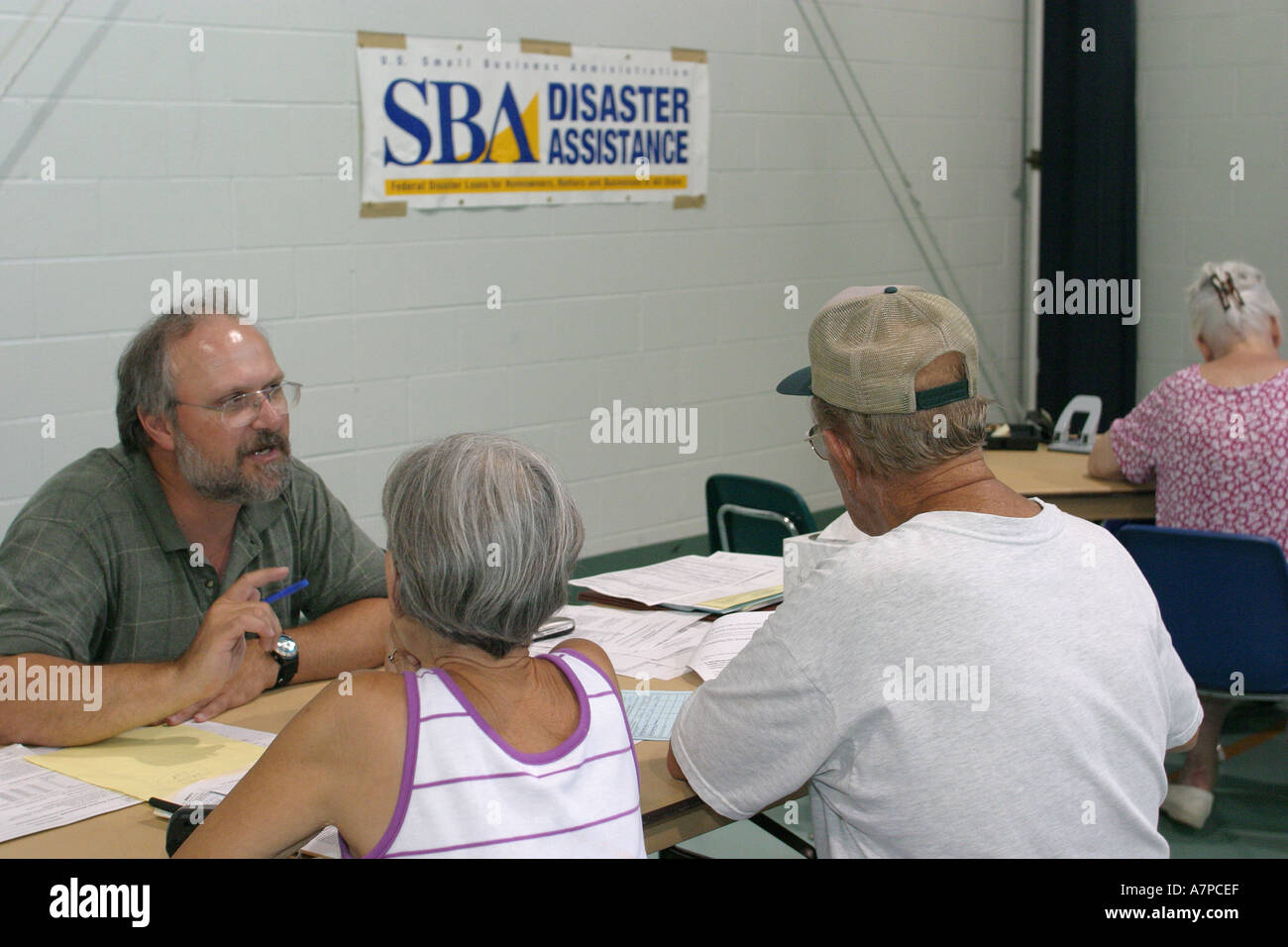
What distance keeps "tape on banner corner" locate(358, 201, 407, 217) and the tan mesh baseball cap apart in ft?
7.71

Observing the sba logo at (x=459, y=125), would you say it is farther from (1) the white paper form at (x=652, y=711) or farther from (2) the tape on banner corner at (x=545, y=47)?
(1) the white paper form at (x=652, y=711)

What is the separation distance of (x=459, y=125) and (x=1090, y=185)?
2.89 m

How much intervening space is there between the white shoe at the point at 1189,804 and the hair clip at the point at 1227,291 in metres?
1.25

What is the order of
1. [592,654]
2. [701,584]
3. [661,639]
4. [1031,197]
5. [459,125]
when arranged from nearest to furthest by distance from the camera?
[592,654] < [661,639] < [701,584] < [459,125] < [1031,197]

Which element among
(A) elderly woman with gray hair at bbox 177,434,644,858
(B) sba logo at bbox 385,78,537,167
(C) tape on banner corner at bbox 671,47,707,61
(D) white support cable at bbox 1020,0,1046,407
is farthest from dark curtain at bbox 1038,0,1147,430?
(A) elderly woman with gray hair at bbox 177,434,644,858

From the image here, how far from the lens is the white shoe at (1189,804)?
346cm

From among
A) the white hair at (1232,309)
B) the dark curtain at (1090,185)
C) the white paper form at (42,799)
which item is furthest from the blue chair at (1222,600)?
the dark curtain at (1090,185)

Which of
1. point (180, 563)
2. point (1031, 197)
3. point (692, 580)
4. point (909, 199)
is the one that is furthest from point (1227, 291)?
point (180, 563)

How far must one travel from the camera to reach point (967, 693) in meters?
1.48

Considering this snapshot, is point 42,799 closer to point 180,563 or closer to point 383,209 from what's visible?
point 180,563

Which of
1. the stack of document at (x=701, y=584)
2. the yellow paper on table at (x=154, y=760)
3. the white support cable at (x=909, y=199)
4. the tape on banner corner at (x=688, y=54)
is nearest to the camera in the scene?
the yellow paper on table at (x=154, y=760)

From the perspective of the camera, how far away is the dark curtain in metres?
5.50

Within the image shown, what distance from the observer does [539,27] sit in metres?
4.10

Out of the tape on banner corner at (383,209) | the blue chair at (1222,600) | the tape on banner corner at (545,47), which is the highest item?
the tape on banner corner at (545,47)
